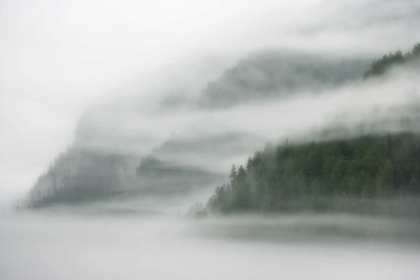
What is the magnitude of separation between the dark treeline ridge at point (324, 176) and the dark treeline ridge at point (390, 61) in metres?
1.20

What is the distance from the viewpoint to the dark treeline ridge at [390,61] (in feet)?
23.9

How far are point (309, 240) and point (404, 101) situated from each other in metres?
2.64

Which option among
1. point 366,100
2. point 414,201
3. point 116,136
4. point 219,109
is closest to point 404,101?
point 366,100

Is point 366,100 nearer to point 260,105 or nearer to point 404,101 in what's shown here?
point 404,101

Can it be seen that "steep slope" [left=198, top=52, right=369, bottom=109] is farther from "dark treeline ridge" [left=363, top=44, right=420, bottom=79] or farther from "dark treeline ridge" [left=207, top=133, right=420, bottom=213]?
"dark treeline ridge" [left=207, top=133, right=420, bottom=213]

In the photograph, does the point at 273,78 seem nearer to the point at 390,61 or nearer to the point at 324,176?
the point at 390,61

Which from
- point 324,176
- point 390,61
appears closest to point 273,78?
point 390,61

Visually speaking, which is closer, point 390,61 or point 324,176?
point 324,176

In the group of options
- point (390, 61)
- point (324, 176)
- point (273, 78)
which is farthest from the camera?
point (273, 78)

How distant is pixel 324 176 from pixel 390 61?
86.4 inches

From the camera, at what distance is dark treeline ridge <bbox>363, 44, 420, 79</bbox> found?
23.9 ft

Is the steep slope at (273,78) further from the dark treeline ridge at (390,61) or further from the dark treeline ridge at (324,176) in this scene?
the dark treeline ridge at (324,176)

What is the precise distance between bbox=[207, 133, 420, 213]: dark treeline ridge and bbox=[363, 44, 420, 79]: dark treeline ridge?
120 cm

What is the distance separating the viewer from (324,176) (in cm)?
703
